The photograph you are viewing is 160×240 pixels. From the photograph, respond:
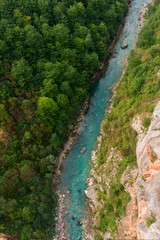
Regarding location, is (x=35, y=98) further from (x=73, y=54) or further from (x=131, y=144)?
(x=131, y=144)

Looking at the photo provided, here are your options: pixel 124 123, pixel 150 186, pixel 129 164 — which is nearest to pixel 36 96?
pixel 124 123

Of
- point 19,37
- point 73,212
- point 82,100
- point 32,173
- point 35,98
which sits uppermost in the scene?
point 19,37

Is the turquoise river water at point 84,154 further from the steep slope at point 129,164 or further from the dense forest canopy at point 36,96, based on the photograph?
the dense forest canopy at point 36,96

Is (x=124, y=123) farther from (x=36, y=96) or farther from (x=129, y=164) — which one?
(x=36, y=96)

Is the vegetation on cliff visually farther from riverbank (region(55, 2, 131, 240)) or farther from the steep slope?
riverbank (region(55, 2, 131, 240))

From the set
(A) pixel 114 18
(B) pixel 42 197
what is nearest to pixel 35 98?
(B) pixel 42 197

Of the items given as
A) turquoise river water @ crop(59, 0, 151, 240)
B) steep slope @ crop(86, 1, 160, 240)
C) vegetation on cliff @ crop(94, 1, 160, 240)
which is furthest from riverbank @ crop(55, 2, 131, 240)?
vegetation on cliff @ crop(94, 1, 160, 240)
